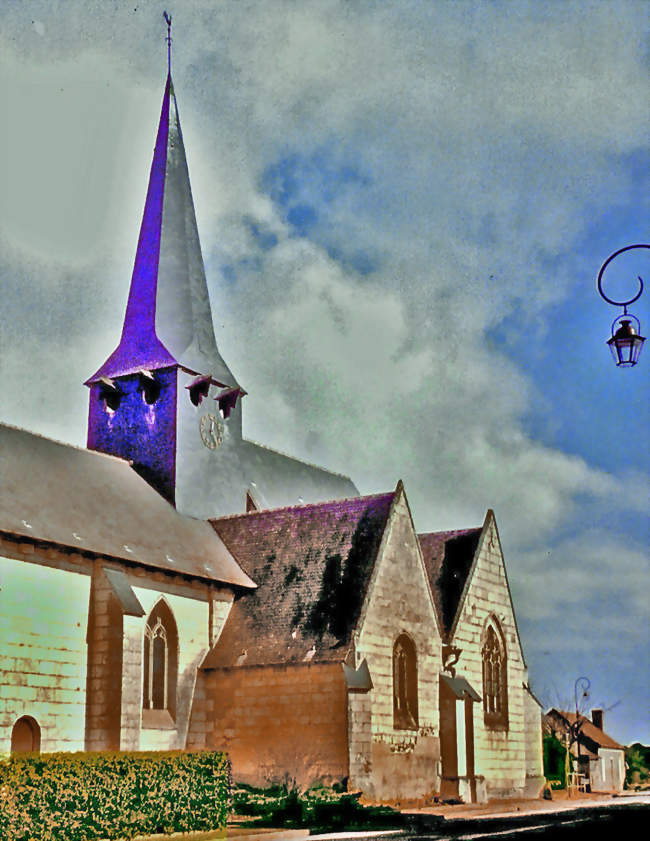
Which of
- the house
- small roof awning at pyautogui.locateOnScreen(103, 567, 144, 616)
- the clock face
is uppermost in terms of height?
the clock face

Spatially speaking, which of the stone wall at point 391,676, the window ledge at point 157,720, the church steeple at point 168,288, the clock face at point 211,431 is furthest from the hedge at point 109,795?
the church steeple at point 168,288

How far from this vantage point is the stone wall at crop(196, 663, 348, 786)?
26.9 meters

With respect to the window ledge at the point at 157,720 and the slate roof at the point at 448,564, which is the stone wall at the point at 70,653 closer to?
the window ledge at the point at 157,720

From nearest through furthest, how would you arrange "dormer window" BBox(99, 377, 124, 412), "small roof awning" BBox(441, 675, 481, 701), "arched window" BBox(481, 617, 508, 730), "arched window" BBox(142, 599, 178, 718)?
1. "arched window" BBox(142, 599, 178, 718)
2. "small roof awning" BBox(441, 675, 481, 701)
3. "arched window" BBox(481, 617, 508, 730)
4. "dormer window" BBox(99, 377, 124, 412)

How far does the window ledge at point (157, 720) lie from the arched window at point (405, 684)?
19.2 ft

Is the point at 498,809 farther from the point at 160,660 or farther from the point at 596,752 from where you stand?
the point at 596,752

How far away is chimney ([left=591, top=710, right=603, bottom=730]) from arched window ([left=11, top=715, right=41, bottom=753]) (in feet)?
194

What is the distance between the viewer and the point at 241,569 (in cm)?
3225

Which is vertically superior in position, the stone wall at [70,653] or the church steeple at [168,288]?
the church steeple at [168,288]

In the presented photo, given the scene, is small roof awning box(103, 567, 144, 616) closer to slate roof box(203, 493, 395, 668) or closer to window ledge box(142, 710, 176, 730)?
window ledge box(142, 710, 176, 730)

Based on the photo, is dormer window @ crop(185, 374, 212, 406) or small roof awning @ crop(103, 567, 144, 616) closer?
small roof awning @ crop(103, 567, 144, 616)

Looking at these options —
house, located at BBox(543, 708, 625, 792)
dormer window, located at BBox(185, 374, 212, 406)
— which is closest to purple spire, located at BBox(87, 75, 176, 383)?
dormer window, located at BBox(185, 374, 212, 406)

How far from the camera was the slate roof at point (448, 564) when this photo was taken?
111 ft

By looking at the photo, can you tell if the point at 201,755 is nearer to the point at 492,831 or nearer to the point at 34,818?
the point at 34,818
